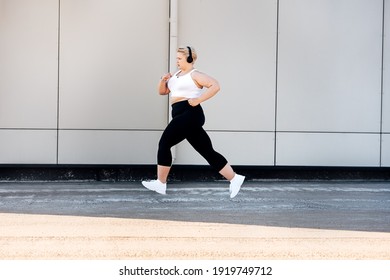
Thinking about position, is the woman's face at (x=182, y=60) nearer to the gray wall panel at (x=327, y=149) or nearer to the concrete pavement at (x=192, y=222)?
the concrete pavement at (x=192, y=222)

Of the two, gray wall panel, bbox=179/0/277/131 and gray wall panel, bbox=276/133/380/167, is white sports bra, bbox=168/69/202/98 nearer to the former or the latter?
gray wall panel, bbox=179/0/277/131

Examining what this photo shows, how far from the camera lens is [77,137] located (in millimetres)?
13453

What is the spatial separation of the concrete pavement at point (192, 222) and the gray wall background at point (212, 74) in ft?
3.36

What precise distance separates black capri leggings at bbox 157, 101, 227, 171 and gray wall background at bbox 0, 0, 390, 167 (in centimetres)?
297

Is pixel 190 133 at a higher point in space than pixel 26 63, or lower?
lower

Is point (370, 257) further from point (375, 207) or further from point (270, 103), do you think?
point (270, 103)

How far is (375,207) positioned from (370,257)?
12.0 ft

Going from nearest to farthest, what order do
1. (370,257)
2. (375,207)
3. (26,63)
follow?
(370,257)
(375,207)
(26,63)

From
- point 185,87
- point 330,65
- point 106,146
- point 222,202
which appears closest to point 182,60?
point 185,87

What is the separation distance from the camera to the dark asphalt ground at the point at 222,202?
29.8 feet

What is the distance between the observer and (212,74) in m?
13.6

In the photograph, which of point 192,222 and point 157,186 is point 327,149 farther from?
point 192,222

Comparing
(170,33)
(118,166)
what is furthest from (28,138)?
(170,33)

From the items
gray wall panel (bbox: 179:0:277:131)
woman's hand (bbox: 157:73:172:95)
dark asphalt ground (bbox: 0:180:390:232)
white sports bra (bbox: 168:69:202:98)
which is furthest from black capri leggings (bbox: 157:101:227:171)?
gray wall panel (bbox: 179:0:277:131)
